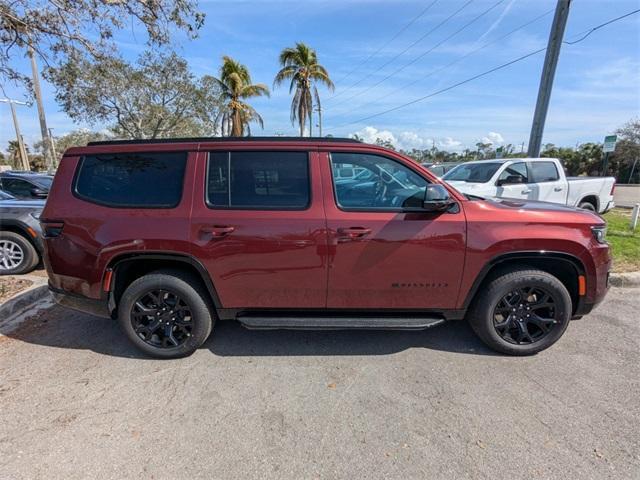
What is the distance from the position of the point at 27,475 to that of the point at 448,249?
316cm

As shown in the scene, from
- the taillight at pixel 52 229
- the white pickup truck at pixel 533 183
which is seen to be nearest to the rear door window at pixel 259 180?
the taillight at pixel 52 229

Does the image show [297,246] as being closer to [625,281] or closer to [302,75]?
[625,281]

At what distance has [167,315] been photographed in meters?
3.12

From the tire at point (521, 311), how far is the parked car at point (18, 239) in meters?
6.16

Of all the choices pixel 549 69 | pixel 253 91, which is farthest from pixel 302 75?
pixel 549 69

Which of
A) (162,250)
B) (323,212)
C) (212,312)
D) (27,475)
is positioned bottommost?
(27,475)

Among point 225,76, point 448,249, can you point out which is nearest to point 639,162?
point 225,76

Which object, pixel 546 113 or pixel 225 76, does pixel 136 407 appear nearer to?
pixel 546 113

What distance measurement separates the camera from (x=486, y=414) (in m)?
2.45

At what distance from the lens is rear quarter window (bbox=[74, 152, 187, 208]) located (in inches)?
118

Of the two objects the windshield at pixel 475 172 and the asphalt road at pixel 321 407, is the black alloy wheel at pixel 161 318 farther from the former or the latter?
the windshield at pixel 475 172

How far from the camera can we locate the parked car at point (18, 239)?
5.27 meters

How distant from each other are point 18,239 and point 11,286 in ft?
3.56

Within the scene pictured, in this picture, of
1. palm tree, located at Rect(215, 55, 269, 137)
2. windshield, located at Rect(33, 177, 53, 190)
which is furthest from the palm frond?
windshield, located at Rect(33, 177, 53, 190)
